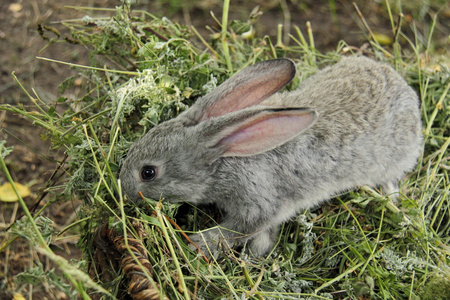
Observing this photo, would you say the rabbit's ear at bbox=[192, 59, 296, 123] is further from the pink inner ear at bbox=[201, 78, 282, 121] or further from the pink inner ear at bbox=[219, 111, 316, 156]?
the pink inner ear at bbox=[219, 111, 316, 156]

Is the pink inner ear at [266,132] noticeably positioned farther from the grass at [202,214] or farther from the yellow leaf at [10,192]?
the yellow leaf at [10,192]

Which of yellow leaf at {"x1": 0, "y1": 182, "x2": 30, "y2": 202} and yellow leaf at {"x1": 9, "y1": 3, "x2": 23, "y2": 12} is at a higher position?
yellow leaf at {"x1": 9, "y1": 3, "x2": 23, "y2": 12}

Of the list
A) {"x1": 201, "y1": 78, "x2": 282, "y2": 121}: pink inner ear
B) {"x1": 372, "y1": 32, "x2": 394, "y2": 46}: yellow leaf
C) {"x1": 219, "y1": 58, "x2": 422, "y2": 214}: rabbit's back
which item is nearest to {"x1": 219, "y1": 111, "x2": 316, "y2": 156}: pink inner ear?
{"x1": 219, "y1": 58, "x2": 422, "y2": 214}: rabbit's back

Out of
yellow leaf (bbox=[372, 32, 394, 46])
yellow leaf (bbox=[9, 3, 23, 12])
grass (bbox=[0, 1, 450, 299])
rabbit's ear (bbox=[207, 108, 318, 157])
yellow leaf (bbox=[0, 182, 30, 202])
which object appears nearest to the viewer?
rabbit's ear (bbox=[207, 108, 318, 157])

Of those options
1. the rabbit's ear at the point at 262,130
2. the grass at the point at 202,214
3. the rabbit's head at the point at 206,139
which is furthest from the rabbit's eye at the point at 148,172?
the rabbit's ear at the point at 262,130

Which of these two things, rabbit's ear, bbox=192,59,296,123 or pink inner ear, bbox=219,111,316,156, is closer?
pink inner ear, bbox=219,111,316,156

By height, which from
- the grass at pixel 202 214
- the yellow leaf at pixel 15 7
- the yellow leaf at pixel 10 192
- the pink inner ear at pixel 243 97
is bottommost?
the yellow leaf at pixel 10 192

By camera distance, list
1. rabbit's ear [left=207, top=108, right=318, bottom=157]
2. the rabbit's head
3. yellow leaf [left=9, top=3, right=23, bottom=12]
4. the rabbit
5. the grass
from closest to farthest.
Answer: rabbit's ear [left=207, top=108, right=318, bottom=157], the grass, the rabbit's head, the rabbit, yellow leaf [left=9, top=3, right=23, bottom=12]

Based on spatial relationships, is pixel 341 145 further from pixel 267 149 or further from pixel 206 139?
pixel 206 139

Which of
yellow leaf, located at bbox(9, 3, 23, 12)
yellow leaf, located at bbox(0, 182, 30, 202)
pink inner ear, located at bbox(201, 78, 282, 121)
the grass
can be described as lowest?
yellow leaf, located at bbox(0, 182, 30, 202)
